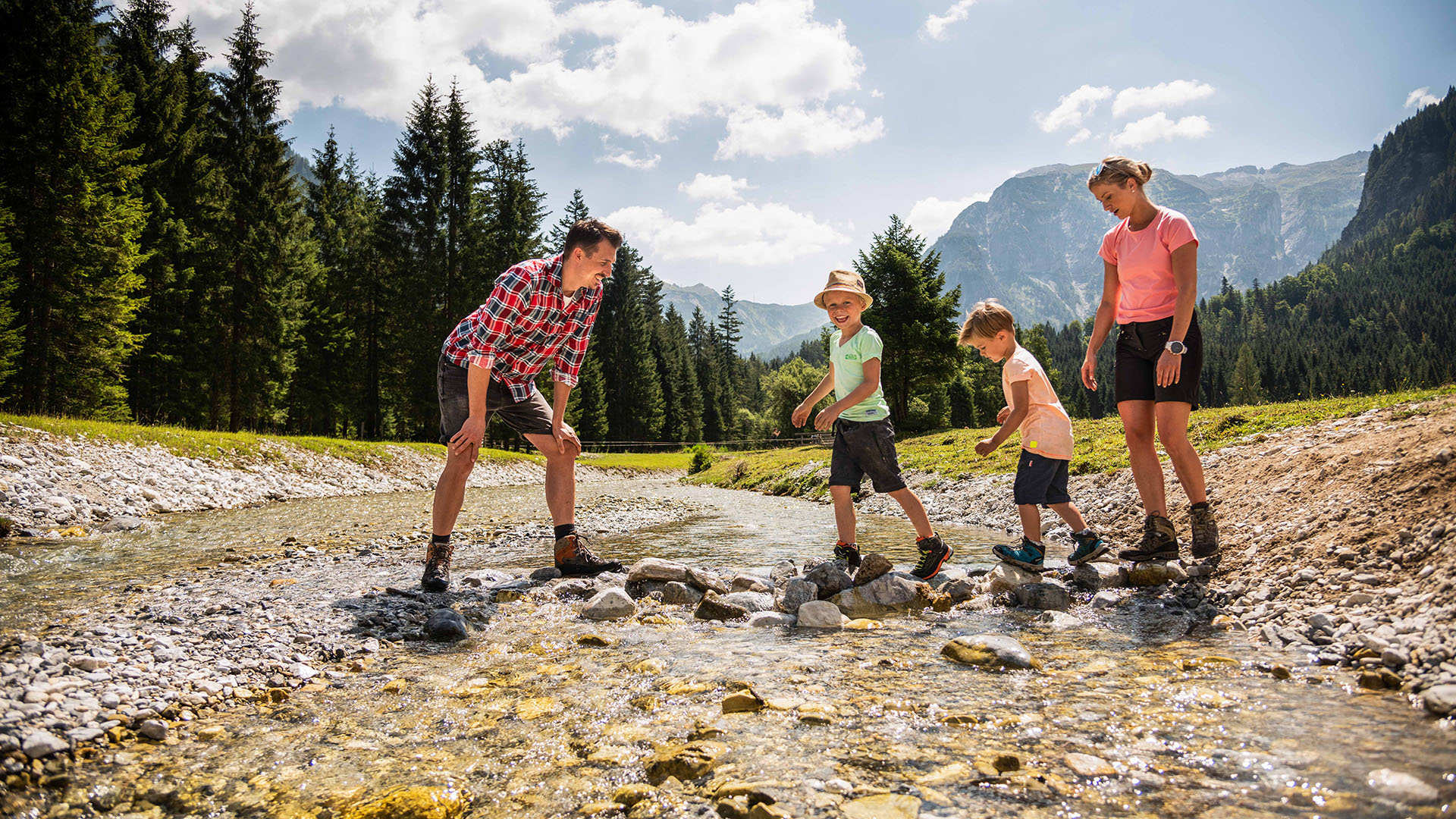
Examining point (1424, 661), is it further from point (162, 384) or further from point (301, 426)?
point (301, 426)

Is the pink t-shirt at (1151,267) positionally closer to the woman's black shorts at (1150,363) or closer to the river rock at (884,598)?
the woman's black shorts at (1150,363)

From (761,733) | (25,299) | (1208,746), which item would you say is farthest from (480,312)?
(25,299)

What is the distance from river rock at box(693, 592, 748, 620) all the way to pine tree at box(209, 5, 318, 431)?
31946 millimetres

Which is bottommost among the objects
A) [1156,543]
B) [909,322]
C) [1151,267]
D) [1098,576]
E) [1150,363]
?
[1098,576]

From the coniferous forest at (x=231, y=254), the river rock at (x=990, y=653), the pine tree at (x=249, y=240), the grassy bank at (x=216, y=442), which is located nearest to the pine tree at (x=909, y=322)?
the coniferous forest at (x=231, y=254)

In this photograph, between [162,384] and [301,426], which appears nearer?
[162,384]

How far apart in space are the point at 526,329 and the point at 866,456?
3.08 metres

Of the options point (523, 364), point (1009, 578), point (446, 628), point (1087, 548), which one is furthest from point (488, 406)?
point (1087, 548)

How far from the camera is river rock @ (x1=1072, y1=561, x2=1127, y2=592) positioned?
479 cm

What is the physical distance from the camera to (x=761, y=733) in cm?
246

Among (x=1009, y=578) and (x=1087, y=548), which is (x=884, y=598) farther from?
(x=1087, y=548)

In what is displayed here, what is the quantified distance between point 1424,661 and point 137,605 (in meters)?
6.83

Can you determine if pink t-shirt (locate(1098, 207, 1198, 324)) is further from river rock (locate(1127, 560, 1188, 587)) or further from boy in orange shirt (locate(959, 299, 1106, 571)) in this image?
river rock (locate(1127, 560, 1188, 587))

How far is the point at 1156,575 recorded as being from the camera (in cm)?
462
